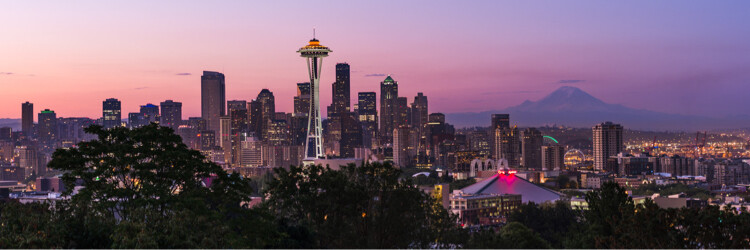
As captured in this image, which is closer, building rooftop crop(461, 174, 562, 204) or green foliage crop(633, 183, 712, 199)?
building rooftop crop(461, 174, 562, 204)

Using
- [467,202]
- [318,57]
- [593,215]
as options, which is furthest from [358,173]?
[318,57]

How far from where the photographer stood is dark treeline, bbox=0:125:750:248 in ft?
75.3

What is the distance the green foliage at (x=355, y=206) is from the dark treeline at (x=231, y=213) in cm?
5

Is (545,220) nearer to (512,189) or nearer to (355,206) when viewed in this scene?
(355,206)

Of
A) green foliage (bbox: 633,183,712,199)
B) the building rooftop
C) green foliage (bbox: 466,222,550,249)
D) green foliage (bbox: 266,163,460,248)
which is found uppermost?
green foliage (bbox: 266,163,460,248)

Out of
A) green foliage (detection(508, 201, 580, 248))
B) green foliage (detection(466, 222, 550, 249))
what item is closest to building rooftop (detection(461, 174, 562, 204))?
green foliage (detection(508, 201, 580, 248))

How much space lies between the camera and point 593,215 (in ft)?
117

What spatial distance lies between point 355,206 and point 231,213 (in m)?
6.17

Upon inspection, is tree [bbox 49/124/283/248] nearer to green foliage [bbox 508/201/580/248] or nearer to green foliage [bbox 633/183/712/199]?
green foliage [bbox 508/201/580/248]

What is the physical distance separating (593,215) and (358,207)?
31.4ft

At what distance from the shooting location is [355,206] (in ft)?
110

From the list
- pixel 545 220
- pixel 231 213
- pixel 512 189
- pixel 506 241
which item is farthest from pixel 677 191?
pixel 231 213

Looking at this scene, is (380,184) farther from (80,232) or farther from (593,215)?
(80,232)

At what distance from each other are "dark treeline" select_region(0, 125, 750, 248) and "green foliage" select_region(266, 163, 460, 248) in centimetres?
5
